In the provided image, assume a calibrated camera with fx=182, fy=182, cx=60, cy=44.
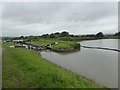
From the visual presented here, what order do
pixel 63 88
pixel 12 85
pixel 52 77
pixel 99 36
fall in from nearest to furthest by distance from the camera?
pixel 63 88 → pixel 12 85 → pixel 52 77 → pixel 99 36

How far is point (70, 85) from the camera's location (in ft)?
39.2

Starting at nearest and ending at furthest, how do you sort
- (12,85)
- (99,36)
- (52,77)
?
(12,85) < (52,77) < (99,36)

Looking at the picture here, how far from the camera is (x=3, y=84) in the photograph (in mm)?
12352

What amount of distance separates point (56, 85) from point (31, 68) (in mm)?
6324

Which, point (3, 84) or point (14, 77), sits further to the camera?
point (14, 77)

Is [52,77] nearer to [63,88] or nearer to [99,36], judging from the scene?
[63,88]

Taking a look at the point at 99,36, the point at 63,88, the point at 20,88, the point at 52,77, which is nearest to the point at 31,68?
the point at 52,77

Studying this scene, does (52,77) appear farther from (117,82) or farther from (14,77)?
(117,82)

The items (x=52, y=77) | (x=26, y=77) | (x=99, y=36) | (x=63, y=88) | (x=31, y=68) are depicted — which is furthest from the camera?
(x=99, y=36)

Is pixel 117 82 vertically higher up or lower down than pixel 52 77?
lower down

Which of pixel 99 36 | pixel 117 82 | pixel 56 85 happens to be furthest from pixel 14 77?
pixel 99 36

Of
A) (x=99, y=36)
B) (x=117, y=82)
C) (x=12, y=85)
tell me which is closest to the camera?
(x=12, y=85)

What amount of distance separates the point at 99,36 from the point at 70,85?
159m

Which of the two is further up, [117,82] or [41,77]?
[41,77]
